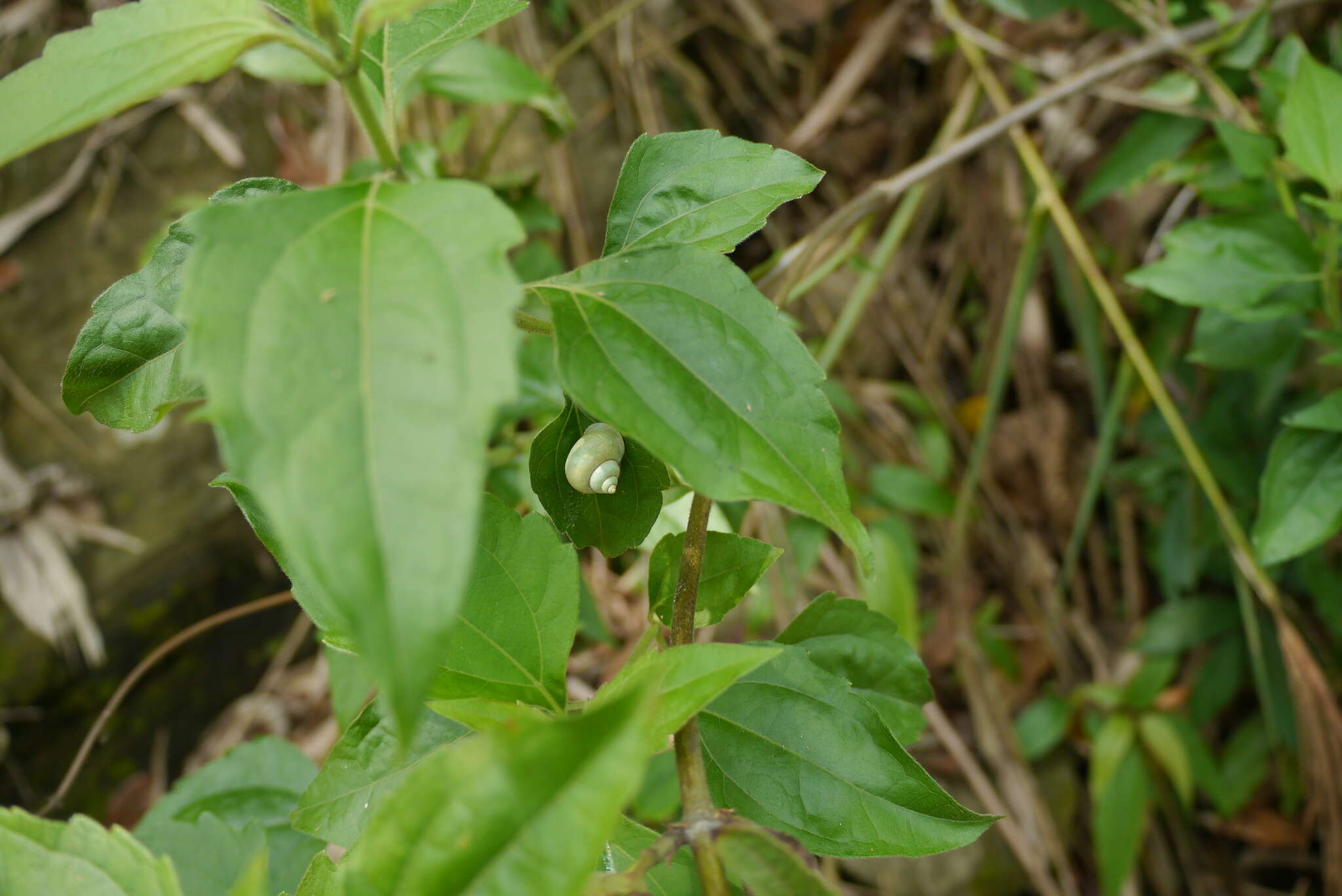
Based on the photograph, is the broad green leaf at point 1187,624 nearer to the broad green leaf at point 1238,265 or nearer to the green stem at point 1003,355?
the green stem at point 1003,355

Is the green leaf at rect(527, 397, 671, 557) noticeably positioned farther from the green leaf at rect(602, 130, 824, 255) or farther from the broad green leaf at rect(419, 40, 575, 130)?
the broad green leaf at rect(419, 40, 575, 130)

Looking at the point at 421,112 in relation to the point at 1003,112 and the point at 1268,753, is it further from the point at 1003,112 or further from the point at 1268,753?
the point at 1268,753

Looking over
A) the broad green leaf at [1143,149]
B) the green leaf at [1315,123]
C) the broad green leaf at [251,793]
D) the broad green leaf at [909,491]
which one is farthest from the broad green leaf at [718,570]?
the broad green leaf at [1143,149]

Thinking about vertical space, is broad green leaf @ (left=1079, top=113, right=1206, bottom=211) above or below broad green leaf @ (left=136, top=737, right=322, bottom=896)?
above

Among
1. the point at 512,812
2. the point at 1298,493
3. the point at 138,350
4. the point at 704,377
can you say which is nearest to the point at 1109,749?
the point at 1298,493

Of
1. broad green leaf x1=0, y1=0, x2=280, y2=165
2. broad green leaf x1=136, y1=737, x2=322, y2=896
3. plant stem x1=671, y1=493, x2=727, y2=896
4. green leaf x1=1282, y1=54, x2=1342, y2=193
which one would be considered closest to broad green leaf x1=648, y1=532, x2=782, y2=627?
plant stem x1=671, y1=493, x2=727, y2=896

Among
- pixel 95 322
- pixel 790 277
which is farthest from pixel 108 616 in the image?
pixel 790 277

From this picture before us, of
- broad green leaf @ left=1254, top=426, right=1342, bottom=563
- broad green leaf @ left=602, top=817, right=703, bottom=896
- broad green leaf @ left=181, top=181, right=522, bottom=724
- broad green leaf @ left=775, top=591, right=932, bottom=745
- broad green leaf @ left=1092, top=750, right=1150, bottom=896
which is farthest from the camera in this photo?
broad green leaf @ left=1092, top=750, right=1150, bottom=896
